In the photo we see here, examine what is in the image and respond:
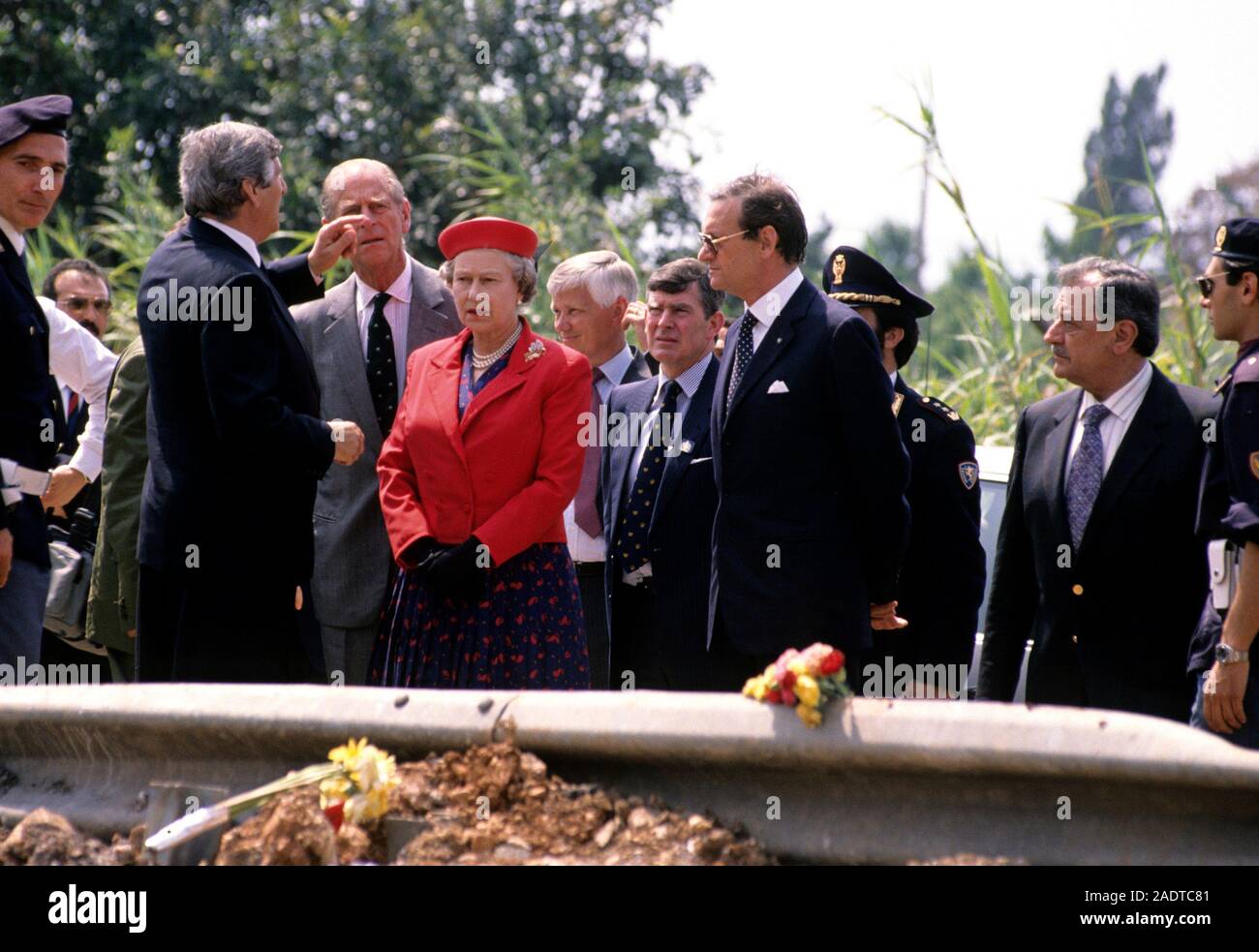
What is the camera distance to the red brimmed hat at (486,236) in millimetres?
4930

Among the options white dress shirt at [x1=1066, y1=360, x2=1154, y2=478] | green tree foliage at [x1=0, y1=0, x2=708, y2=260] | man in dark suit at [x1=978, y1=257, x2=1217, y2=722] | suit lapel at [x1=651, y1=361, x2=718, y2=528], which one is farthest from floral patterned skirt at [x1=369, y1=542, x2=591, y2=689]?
green tree foliage at [x1=0, y1=0, x2=708, y2=260]

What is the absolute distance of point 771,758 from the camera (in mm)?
3186

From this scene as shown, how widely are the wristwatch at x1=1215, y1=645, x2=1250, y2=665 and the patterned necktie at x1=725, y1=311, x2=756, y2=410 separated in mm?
1502

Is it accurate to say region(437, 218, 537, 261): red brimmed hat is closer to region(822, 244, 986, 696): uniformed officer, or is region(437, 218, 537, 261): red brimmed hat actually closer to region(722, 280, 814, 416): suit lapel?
region(722, 280, 814, 416): suit lapel

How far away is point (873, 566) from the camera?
14.6ft

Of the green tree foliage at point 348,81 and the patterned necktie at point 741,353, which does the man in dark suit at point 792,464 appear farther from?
the green tree foliage at point 348,81

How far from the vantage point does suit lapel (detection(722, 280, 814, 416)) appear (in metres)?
4.56

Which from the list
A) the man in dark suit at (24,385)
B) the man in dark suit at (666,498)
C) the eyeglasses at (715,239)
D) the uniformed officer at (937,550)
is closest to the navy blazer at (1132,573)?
the uniformed officer at (937,550)

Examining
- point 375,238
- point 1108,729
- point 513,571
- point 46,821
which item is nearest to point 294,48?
point 375,238

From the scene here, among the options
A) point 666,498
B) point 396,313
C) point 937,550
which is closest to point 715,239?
point 666,498

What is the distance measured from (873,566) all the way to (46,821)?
2249 mm

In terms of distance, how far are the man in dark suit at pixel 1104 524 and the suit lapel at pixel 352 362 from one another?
6.95 ft

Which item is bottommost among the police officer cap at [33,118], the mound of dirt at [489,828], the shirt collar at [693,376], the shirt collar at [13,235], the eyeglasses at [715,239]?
the mound of dirt at [489,828]
